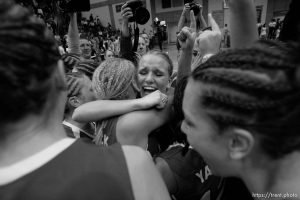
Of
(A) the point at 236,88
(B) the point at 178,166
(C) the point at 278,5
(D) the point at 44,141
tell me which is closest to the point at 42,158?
(D) the point at 44,141

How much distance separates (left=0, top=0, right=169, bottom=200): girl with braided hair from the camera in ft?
1.66

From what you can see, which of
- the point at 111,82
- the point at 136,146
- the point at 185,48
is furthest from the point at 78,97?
the point at 136,146

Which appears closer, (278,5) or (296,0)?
(296,0)

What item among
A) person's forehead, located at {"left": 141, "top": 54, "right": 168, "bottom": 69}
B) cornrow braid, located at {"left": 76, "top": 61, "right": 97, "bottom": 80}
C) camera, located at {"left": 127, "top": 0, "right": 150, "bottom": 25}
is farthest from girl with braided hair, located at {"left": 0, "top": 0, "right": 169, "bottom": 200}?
camera, located at {"left": 127, "top": 0, "right": 150, "bottom": 25}

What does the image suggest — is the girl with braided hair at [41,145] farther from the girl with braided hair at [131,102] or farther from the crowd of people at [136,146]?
the girl with braided hair at [131,102]

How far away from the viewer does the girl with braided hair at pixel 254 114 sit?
0.59 metres

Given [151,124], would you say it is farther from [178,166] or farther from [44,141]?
[44,141]

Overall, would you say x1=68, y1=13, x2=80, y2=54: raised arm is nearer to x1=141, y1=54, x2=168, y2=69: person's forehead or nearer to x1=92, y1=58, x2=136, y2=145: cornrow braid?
x1=141, y1=54, x2=168, y2=69: person's forehead

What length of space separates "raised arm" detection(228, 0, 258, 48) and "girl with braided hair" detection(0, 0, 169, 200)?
82cm

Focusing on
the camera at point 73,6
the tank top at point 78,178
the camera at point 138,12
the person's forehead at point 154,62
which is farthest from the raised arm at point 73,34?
the tank top at point 78,178

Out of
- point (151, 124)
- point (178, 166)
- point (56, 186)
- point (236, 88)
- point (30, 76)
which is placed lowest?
point (178, 166)

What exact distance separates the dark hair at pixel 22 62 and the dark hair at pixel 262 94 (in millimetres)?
437

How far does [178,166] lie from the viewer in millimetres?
1038

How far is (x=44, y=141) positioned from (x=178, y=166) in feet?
2.06
